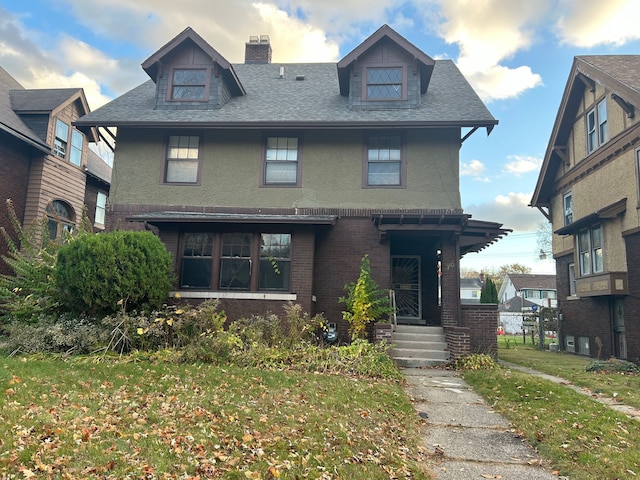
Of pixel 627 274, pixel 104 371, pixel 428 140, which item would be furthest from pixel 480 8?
pixel 104 371

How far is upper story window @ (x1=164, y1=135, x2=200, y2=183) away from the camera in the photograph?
13.1 metres

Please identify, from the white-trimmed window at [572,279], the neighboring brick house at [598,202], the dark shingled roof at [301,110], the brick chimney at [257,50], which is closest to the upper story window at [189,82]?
the dark shingled roof at [301,110]

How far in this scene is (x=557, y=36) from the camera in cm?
1639

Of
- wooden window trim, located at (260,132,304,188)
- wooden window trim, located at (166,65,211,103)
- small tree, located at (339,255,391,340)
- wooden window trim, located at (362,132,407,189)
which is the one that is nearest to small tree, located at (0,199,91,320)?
wooden window trim, located at (166,65,211,103)

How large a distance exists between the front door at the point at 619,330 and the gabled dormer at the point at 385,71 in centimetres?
916

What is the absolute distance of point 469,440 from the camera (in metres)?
5.77

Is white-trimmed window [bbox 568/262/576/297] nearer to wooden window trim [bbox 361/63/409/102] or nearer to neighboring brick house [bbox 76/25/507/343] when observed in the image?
neighboring brick house [bbox 76/25/507/343]

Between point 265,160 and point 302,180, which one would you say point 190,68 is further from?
point 302,180

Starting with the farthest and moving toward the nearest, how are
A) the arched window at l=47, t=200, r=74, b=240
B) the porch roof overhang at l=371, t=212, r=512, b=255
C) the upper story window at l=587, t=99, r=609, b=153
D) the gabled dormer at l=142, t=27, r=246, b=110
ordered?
the arched window at l=47, t=200, r=74, b=240 < the upper story window at l=587, t=99, r=609, b=153 < the gabled dormer at l=142, t=27, r=246, b=110 < the porch roof overhang at l=371, t=212, r=512, b=255

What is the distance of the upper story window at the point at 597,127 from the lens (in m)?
15.3

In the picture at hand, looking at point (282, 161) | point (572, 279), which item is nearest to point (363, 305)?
point (282, 161)

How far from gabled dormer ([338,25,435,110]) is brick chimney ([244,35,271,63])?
5432 mm

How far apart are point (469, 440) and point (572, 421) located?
4.90 ft

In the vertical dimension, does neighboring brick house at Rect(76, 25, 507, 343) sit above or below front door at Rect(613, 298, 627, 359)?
above
